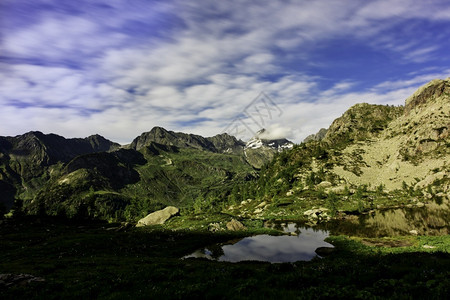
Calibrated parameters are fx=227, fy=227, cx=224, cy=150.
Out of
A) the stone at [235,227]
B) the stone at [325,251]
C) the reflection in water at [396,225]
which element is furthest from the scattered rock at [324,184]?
the stone at [325,251]

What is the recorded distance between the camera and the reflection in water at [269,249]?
A: 44.1 meters

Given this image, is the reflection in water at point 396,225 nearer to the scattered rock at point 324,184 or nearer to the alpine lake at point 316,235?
the alpine lake at point 316,235

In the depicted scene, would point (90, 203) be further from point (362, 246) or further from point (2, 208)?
point (362, 246)

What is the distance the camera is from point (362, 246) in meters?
46.1

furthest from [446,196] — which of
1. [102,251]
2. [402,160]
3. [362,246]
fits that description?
[102,251]

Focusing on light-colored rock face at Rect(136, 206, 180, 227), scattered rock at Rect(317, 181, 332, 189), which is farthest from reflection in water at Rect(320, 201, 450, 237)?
scattered rock at Rect(317, 181, 332, 189)

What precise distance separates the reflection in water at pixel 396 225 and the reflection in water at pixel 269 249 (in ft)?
33.9

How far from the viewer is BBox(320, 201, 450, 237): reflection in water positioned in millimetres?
61606

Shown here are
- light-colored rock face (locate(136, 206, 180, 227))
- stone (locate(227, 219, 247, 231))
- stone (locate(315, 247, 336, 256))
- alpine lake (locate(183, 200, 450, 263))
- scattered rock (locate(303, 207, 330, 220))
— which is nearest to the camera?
stone (locate(315, 247, 336, 256))

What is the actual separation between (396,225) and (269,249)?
4759 centimetres

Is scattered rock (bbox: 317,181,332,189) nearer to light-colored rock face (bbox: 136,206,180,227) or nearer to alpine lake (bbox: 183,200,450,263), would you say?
alpine lake (bbox: 183,200,450,263)

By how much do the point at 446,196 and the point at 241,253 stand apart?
130 m

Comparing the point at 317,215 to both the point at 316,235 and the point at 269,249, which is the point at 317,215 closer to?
the point at 316,235

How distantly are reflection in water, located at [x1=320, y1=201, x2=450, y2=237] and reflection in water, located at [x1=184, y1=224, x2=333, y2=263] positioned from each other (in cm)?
1034
